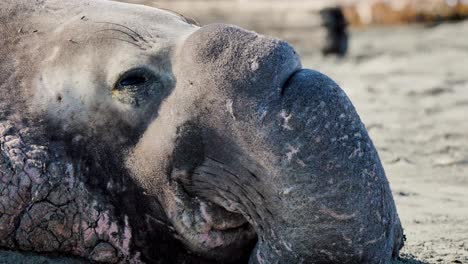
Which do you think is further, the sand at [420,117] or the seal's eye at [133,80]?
the sand at [420,117]

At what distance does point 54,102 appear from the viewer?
3.31m

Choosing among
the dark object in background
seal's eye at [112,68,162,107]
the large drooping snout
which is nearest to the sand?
the dark object in background

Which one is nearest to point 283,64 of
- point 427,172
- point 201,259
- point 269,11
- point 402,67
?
point 201,259

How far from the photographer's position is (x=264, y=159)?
9.66 ft

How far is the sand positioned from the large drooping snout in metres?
0.67

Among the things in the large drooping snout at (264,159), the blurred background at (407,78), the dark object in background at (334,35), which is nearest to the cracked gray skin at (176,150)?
the large drooping snout at (264,159)

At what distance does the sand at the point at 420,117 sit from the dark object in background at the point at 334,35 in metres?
0.18

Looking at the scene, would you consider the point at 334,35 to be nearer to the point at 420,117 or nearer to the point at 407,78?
the point at 407,78

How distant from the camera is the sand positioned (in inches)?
165

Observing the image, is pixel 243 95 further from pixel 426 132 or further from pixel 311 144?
pixel 426 132

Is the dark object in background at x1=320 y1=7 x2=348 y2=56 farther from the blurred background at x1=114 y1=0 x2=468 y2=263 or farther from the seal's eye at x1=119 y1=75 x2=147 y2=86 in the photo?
the seal's eye at x1=119 y1=75 x2=147 y2=86

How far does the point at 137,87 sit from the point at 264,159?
0.54 m

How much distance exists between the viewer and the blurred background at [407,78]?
14.4 feet

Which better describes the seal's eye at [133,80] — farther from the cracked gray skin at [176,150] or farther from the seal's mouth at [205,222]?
the seal's mouth at [205,222]
